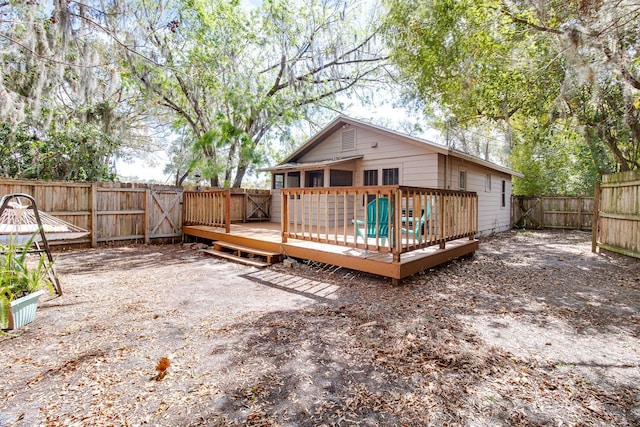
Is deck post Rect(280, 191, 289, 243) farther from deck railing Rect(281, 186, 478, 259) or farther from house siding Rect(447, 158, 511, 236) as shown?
house siding Rect(447, 158, 511, 236)

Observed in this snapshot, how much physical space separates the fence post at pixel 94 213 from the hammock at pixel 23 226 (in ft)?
15.4

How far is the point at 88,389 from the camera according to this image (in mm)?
2299

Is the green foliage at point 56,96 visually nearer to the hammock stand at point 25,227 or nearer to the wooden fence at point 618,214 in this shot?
the hammock stand at point 25,227

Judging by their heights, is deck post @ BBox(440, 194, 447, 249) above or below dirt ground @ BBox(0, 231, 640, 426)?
above

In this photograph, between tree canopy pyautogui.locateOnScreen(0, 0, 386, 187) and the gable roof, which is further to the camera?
the gable roof

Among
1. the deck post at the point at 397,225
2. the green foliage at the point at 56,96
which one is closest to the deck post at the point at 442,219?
the deck post at the point at 397,225

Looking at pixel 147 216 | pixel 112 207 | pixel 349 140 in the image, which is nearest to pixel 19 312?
pixel 112 207

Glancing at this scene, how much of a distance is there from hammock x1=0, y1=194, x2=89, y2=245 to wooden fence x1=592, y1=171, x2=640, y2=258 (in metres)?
10.3

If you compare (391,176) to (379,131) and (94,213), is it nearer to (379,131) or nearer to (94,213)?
(379,131)

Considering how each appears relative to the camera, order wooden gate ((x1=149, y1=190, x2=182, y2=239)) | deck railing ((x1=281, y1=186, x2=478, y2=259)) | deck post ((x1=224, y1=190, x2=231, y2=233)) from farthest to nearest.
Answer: wooden gate ((x1=149, y1=190, x2=182, y2=239))
deck post ((x1=224, y1=190, x2=231, y2=233))
deck railing ((x1=281, y1=186, x2=478, y2=259))

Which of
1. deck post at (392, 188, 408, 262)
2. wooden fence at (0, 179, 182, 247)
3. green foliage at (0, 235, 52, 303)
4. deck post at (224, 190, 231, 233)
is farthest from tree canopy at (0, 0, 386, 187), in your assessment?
deck post at (392, 188, 408, 262)

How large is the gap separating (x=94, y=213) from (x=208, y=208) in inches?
114

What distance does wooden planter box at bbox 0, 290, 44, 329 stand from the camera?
125 inches

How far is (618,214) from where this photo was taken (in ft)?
24.6
